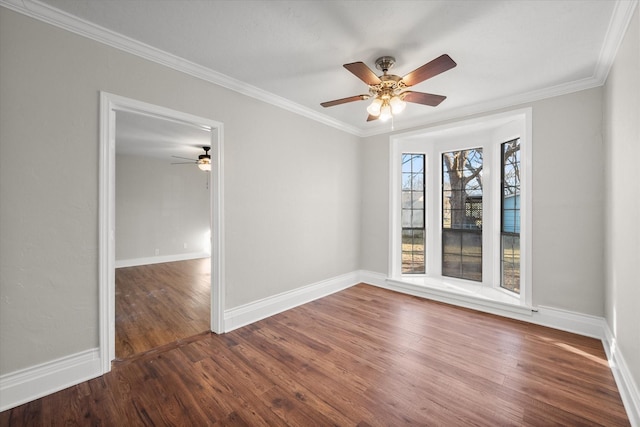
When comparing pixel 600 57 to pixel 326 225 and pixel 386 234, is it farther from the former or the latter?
pixel 326 225

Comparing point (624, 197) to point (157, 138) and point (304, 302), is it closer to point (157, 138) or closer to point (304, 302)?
point (304, 302)

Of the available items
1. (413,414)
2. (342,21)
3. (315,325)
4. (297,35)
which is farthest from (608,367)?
(297,35)

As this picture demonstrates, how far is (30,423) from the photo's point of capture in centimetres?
159

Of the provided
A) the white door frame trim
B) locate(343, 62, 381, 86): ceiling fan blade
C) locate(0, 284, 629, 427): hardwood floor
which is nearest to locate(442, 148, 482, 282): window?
locate(0, 284, 629, 427): hardwood floor

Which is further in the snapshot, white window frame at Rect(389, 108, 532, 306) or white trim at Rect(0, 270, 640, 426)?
white window frame at Rect(389, 108, 532, 306)

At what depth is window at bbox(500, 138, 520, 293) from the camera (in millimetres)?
3473

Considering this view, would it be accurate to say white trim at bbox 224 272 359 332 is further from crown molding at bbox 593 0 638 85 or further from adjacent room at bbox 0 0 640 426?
crown molding at bbox 593 0 638 85

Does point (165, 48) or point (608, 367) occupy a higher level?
point (165, 48)

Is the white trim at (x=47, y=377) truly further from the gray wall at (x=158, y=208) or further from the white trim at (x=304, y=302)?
the gray wall at (x=158, y=208)

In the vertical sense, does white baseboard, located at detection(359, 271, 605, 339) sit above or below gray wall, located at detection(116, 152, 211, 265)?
below

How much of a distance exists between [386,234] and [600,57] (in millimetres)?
2938

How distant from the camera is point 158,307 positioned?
3.44 meters

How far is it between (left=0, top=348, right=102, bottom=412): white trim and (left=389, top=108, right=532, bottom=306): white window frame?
11.8ft

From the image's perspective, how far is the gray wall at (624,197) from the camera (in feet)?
5.42
